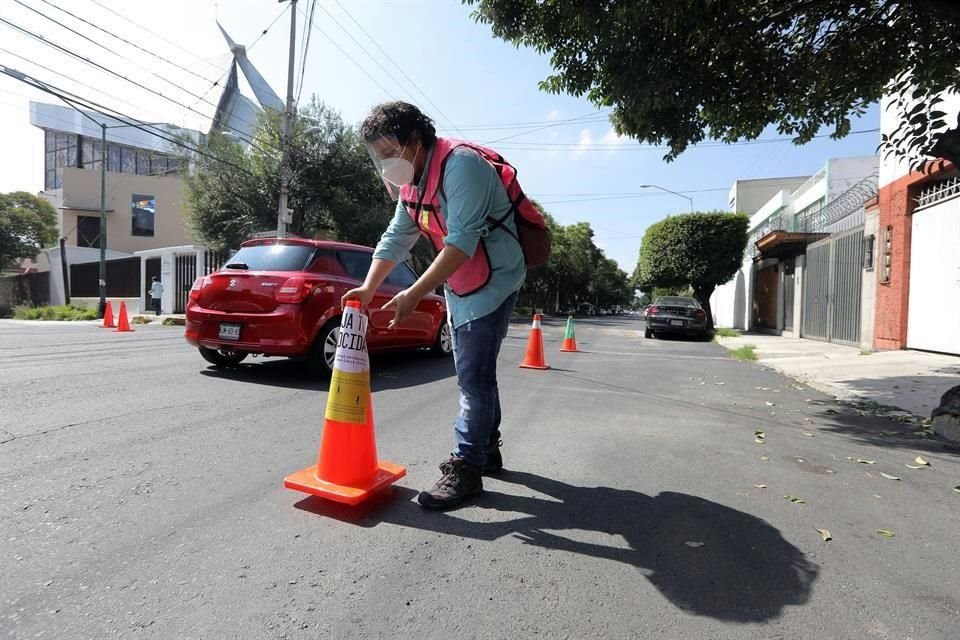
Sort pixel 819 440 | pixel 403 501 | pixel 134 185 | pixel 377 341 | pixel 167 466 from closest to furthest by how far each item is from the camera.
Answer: pixel 403 501, pixel 167 466, pixel 819 440, pixel 377 341, pixel 134 185

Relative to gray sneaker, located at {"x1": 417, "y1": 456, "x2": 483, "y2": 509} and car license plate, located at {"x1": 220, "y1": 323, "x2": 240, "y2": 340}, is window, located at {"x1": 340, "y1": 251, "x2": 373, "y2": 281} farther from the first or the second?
gray sneaker, located at {"x1": 417, "y1": 456, "x2": 483, "y2": 509}

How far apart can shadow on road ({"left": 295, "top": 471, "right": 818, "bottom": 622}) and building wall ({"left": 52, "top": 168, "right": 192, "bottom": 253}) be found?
1741 inches

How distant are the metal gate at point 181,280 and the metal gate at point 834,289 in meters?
21.2

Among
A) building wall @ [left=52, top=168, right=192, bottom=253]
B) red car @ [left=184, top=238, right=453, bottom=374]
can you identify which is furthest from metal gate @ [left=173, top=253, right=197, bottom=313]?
building wall @ [left=52, top=168, right=192, bottom=253]

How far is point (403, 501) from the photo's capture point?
2.56m

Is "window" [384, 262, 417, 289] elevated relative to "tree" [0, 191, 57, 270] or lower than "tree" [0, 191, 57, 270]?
lower

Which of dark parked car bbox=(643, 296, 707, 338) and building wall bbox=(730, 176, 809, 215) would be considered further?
building wall bbox=(730, 176, 809, 215)

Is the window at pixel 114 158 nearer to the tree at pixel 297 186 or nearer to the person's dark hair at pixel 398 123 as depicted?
the tree at pixel 297 186

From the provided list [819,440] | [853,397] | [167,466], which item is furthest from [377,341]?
[853,397]

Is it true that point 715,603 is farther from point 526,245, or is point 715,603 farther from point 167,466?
point 167,466

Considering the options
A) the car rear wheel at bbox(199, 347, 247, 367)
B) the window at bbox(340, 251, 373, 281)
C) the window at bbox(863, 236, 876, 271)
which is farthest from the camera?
the window at bbox(863, 236, 876, 271)

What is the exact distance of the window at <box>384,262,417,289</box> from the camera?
6875mm

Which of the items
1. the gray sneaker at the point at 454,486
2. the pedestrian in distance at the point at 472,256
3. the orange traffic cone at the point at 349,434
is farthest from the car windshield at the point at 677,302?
the orange traffic cone at the point at 349,434

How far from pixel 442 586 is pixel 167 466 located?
188 cm
